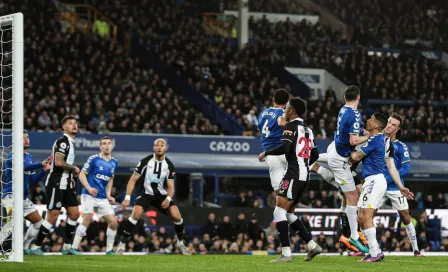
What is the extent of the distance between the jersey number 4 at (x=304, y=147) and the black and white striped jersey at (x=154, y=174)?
555cm

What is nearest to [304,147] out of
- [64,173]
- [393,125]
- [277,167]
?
[277,167]

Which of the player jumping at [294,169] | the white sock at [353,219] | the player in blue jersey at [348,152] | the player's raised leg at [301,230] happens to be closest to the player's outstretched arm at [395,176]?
Result: the player in blue jersey at [348,152]

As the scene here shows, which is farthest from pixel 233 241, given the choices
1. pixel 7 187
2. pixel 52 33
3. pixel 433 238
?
pixel 52 33

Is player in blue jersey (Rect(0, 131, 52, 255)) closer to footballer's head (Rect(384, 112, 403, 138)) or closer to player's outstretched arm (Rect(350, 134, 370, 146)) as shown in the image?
player's outstretched arm (Rect(350, 134, 370, 146))

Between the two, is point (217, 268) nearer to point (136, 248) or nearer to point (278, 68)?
point (136, 248)

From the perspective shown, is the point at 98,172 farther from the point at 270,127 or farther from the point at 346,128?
the point at 346,128

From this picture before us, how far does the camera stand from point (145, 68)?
41.8m

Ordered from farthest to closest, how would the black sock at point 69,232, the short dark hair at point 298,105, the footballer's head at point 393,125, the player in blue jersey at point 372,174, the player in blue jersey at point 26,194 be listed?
the black sock at point 69,232
the player in blue jersey at point 26,194
the footballer's head at point 393,125
the player in blue jersey at point 372,174
the short dark hair at point 298,105

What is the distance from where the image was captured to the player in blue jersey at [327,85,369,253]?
15.0m

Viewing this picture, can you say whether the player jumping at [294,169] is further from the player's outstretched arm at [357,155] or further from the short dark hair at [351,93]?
the short dark hair at [351,93]

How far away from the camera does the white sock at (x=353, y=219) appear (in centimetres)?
1580

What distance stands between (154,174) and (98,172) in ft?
3.61

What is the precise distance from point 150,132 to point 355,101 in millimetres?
19245

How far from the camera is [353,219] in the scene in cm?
1580
